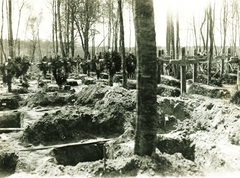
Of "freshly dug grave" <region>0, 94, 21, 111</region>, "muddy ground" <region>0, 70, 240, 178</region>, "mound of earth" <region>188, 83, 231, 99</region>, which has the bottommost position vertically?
"muddy ground" <region>0, 70, 240, 178</region>

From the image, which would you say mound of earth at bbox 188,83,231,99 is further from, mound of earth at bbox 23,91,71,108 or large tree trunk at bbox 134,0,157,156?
large tree trunk at bbox 134,0,157,156

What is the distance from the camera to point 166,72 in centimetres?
2070

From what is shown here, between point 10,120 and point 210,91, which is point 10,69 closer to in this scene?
point 10,120

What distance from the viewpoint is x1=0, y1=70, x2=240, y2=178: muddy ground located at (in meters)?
4.77

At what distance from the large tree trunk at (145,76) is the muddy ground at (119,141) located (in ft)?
1.09

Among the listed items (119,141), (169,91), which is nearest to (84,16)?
(169,91)

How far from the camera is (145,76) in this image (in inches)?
186

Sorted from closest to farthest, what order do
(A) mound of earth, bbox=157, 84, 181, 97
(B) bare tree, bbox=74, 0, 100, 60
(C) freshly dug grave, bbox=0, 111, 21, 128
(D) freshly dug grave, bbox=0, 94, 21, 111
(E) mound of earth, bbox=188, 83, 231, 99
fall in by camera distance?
(C) freshly dug grave, bbox=0, 111, 21, 128 → (D) freshly dug grave, bbox=0, 94, 21, 111 → (E) mound of earth, bbox=188, 83, 231, 99 → (A) mound of earth, bbox=157, 84, 181, 97 → (B) bare tree, bbox=74, 0, 100, 60

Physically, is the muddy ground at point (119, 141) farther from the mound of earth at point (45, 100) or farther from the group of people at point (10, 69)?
the group of people at point (10, 69)

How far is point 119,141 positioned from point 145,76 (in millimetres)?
2476

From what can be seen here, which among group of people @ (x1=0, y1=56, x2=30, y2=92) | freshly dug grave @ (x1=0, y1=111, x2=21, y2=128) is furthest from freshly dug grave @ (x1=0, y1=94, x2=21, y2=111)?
group of people @ (x1=0, y1=56, x2=30, y2=92)

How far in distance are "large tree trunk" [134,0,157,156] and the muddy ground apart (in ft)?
1.09

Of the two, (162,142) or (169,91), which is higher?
(169,91)

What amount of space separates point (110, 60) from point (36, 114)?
545 cm
